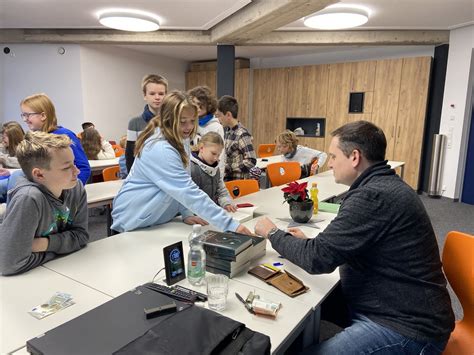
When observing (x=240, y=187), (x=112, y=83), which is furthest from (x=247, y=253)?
(x=112, y=83)

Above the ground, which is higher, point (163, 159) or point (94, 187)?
point (163, 159)

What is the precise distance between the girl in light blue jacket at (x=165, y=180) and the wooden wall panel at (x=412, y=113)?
18.9 ft

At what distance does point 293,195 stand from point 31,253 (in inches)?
57.0

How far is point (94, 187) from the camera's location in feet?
10.8

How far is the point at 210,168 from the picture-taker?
7.84ft

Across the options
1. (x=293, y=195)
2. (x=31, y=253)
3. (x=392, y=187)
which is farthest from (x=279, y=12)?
(x=31, y=253)

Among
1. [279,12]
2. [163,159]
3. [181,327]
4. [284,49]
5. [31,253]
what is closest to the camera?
[181,327]

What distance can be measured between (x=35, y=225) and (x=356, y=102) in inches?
272

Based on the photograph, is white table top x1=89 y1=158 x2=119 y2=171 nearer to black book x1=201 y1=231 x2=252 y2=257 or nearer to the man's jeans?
black book x1=201 y1=231 x2=252 y2=257

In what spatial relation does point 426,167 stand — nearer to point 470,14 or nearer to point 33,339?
point 470,14

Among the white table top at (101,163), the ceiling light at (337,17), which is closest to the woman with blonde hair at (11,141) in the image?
the white table top at (101,163)

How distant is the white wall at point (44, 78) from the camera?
6.88 m

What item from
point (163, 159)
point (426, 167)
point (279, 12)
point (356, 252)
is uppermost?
point (279, 12)

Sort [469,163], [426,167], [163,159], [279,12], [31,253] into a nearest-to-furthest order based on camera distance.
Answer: [31,253]
[163,159]
[279,12]
[469,163]
[426,167]
